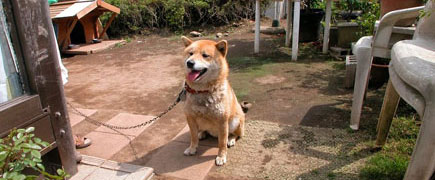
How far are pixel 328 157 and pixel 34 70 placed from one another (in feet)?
8.76

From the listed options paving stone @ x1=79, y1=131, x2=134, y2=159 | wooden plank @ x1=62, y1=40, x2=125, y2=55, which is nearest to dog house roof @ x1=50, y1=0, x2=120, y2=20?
wooden plank @ x1=62, y1=40, x2=125, y2=55

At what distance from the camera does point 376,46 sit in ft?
9.04

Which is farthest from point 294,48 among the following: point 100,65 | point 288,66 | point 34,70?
point 34,70

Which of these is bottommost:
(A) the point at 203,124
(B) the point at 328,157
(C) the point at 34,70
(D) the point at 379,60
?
(B) the point at 328,157

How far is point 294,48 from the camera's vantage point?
6055 mm

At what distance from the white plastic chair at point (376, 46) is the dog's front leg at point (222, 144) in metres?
1.47

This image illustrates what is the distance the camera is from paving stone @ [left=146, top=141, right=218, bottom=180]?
2.64m

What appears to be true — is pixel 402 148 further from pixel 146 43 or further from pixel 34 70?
pixel 146 43

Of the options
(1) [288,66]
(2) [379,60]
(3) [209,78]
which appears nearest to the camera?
(3) [209,78]

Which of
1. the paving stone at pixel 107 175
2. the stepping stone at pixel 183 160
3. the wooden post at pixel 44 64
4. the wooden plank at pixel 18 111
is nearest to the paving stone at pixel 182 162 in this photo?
the stepping stone at pixel 183 160

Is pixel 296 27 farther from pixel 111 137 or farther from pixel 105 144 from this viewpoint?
pixel 105 144

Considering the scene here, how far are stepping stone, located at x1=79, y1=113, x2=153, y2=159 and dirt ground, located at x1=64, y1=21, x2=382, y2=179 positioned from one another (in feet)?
0.40

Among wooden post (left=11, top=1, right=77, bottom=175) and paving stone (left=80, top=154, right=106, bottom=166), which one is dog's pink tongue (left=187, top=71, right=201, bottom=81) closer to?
wooden post (left=11, top=1, right=77, bottom=175)

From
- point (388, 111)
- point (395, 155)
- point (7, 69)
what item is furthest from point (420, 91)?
point (7, 69)
